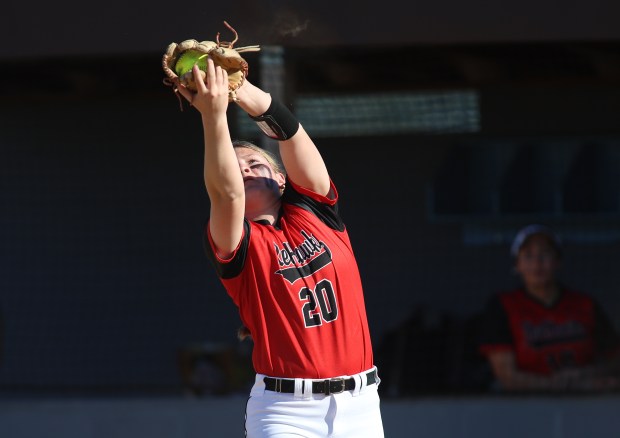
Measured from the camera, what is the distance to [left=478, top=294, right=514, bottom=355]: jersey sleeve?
5.03 metres

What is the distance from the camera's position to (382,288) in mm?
6637

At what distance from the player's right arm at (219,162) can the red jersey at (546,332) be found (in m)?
2.65

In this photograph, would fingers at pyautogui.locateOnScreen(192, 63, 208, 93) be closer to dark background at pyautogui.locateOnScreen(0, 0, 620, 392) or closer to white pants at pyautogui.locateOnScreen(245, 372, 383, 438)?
white pants at pyautogui.locateOnScreen(245, 372, 383, 438)

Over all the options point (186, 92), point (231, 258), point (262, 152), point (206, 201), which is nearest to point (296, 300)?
point (231, 258)

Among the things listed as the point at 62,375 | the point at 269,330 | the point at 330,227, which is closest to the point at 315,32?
the point at 330,227

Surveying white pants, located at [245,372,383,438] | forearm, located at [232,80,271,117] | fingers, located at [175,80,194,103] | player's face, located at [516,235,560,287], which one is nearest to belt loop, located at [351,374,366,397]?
white pants, located at [245,372,383,438]

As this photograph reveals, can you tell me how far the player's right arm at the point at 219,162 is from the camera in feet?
8.09

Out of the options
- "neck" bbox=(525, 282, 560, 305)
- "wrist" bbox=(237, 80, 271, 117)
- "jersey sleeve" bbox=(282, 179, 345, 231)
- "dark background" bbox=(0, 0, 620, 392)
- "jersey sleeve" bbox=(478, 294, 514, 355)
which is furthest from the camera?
"dark background" bbox=(0, 0, 620, 392)

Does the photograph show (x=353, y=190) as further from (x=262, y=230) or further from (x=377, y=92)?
(x=262, y=230)

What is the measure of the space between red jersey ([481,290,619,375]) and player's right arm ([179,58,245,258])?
265 centimetres

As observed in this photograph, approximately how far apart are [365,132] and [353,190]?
1.23 ft

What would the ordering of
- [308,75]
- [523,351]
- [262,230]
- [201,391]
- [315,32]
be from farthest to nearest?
[308,75] < [201,391] < [523,351] < [315,32] < [262,230]

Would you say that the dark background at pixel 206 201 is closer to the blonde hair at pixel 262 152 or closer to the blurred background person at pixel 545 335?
the blurred background person at pixel 545 335

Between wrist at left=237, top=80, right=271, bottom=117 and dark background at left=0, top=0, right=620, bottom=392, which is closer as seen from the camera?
wrist at left=237, top=80, right=271, bottom=117
